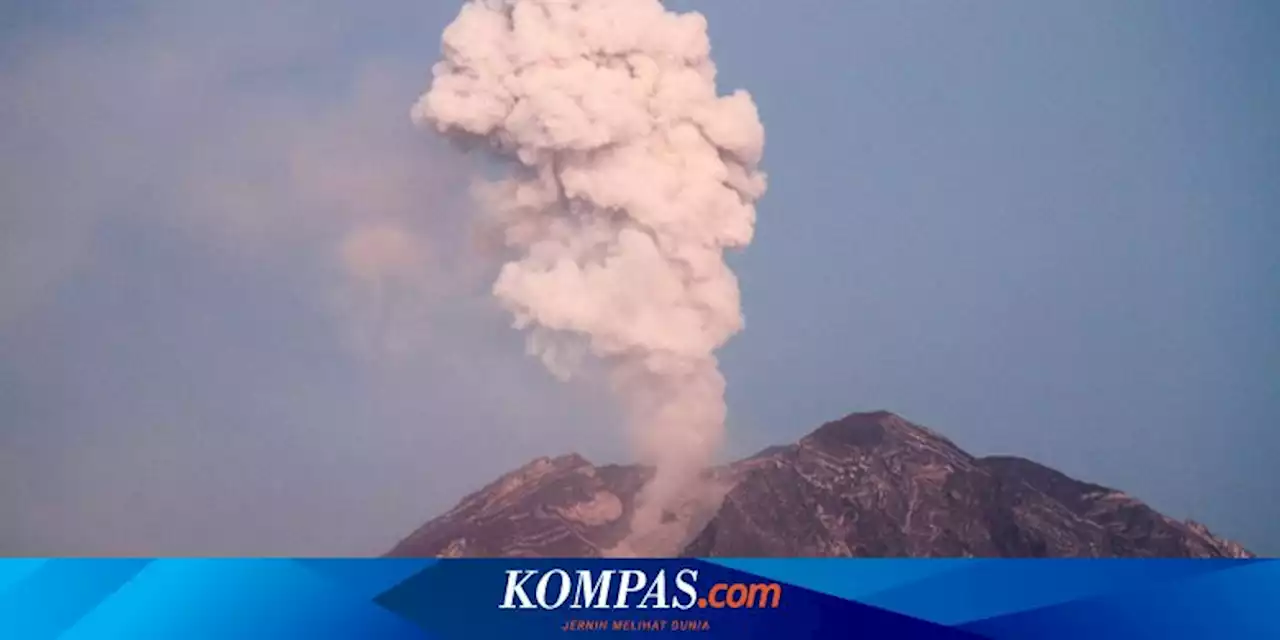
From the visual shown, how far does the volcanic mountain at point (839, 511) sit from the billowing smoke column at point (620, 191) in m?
0.21

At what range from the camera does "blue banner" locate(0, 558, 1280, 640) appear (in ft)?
22.1

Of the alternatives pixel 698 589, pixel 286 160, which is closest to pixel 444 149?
pixel 286 160

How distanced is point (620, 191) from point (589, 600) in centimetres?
196

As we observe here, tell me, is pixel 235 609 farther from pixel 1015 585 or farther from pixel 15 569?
pixel 1015 585

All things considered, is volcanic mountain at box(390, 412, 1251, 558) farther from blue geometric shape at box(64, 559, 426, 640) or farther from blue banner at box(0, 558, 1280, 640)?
blue geometric shape at box(64, 559, 426, 640)

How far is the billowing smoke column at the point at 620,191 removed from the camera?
23.4 feet

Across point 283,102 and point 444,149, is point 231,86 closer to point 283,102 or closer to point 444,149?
point 283,102

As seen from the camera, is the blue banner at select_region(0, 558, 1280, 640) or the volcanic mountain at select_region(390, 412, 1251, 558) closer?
the blue banner at select_region(0, 558, 1280, 640)

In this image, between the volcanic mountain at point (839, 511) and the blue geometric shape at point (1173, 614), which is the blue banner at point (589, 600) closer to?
the blue geometric shape at point (1173, 614)

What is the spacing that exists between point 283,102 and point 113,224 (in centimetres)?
101

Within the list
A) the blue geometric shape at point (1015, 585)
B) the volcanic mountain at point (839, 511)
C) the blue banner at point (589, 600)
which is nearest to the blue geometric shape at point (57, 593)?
the blue banner at point (589, 600)

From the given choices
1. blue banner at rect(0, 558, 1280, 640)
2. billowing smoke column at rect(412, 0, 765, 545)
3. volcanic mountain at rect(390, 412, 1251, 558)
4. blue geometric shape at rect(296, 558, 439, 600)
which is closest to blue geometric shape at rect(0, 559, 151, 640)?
blue banner at rect(0, 558, 1280, 640)

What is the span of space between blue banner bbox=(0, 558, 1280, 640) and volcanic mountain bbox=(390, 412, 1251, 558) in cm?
20

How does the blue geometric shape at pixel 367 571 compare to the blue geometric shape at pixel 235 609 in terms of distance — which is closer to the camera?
the blue geometric shape at pixel 235 609
